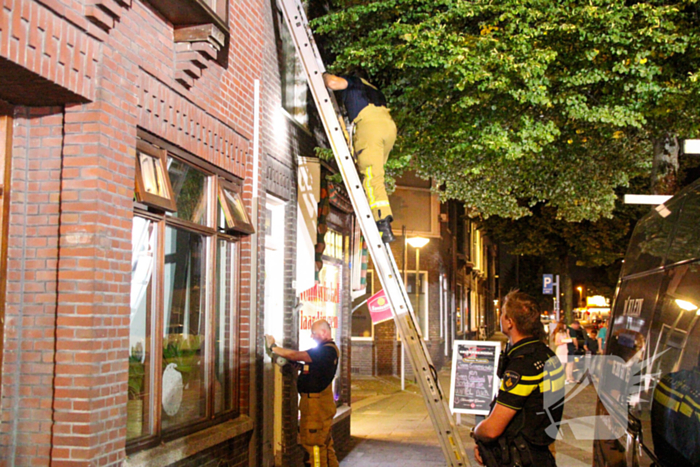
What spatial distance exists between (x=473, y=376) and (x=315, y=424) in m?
4.23

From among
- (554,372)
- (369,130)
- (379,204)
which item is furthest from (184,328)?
(554,372)

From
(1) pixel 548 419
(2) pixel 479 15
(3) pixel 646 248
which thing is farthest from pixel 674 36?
(1) pixel 548 419

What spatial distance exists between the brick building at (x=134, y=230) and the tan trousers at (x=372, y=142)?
1.22 meters

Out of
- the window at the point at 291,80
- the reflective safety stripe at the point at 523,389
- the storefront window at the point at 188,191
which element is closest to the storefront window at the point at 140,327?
the storefront window at the point at 188,191

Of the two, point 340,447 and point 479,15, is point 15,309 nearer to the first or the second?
point 340,447

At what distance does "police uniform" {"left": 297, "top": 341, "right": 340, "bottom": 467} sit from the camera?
7.79m

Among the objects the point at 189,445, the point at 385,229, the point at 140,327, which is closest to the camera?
the point at 140,327

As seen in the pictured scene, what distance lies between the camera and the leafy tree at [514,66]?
29.7 feet

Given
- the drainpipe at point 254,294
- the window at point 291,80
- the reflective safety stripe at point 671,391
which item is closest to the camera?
the reflective safety stripe at point 671,391

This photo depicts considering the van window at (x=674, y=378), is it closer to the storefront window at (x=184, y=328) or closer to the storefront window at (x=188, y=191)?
the storefront window at (x=184, y=328)

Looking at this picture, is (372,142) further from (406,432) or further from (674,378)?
(406,432)

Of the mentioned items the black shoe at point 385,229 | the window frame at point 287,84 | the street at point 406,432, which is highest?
the window frame at point 287,84

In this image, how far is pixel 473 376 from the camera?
11.3 meters

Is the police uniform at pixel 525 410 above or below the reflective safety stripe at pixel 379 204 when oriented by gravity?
below
